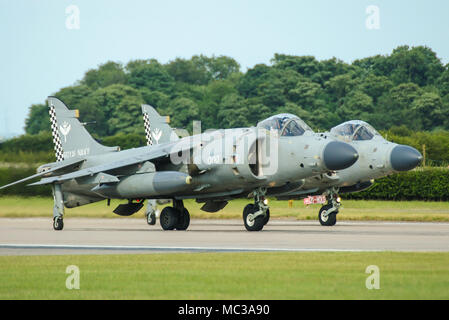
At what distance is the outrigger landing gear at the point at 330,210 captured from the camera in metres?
25.3

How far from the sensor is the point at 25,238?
1914cm

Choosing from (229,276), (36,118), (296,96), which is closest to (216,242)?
(229,276)

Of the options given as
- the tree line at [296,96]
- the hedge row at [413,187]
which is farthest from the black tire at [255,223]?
the tree line at [296,96]

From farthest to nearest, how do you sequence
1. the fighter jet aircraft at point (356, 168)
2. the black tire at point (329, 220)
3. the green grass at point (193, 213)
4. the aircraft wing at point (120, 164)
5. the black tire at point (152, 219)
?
the green grass at point (193, 213) → the black tire at point (152, 219) → the black tire at point (329, 220) → the fighter jet aircraft at point (356, 168) → the aircraft wing at point (120, 164)

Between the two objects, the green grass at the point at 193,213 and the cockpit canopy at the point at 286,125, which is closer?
the cockpit canopy at the point at 286,125

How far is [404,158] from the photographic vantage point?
77.9 ft

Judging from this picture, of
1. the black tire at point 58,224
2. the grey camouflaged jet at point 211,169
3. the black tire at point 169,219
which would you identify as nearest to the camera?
the grey camouflaged jet at point 211,169

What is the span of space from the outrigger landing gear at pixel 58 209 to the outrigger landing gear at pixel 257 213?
5481 millimetres

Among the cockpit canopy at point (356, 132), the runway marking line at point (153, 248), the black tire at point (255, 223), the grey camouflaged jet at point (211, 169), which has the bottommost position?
the runway marking line at point (153, 248)

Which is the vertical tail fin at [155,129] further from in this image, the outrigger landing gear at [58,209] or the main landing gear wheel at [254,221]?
the main landing gear wheel at [254,221]

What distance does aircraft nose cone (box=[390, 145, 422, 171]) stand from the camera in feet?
77.0

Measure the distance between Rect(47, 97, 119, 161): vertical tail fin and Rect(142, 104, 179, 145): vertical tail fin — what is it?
354 cm

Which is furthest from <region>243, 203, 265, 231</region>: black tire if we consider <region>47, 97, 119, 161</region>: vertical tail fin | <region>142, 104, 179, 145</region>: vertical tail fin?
<region>142, 104, 179, 145</region>: vertical tail fin

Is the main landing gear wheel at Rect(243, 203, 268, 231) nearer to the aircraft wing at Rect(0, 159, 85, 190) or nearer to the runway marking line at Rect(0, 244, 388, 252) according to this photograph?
the runway marking line at Rect(0, 244, 388, 252)
